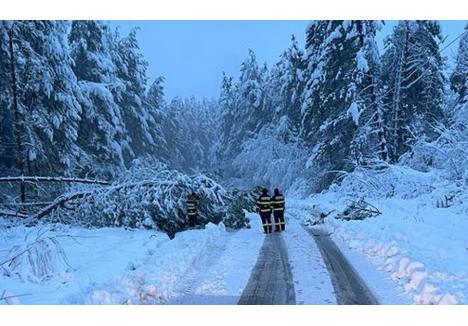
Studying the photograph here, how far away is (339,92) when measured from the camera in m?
16.4

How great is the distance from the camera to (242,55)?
7.80 m

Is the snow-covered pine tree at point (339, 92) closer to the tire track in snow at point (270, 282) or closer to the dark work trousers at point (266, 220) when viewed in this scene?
the dark work trousers at point (266, 220)

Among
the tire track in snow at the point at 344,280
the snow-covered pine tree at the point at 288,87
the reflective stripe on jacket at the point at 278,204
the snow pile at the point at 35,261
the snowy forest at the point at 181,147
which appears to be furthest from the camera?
the reflective stripe on jacket at the point at 278,204

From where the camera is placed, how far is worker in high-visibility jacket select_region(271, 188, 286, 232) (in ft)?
37.3

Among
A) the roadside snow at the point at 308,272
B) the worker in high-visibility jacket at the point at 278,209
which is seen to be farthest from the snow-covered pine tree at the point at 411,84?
the roadside snow at the point at 308,272

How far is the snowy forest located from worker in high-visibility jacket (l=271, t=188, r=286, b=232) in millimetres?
841

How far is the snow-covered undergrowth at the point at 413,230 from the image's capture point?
5.65 metres

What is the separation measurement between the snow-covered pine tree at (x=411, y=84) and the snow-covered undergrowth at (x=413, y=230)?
1.26 m

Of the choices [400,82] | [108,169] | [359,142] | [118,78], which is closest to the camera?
[118,78]

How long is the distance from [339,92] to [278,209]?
6567 mm

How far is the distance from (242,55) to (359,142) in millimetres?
9453

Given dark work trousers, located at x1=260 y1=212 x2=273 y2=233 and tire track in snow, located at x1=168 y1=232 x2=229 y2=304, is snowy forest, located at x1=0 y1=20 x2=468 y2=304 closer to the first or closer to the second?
tire track in snow, located at x1=168 y1=232 x2=229 y2=304
